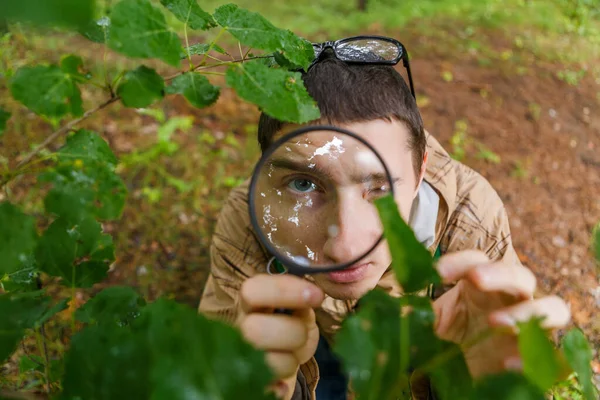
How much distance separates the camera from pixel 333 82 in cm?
218

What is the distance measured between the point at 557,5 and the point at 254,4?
7736 millimetres

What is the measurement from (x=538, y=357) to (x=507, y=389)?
0.10 meters

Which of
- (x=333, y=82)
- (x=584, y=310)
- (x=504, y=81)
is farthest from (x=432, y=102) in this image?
(x=333, y=82)

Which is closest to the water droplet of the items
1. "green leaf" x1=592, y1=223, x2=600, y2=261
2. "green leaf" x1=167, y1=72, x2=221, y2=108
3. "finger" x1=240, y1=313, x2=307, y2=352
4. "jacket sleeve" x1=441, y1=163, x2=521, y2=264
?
"finger" x1=240, y1=313, x2=307, y2=352

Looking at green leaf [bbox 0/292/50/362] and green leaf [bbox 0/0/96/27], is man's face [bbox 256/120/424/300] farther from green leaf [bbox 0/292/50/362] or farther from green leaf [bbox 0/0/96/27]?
green leaf [bbox 0/0/96/27]

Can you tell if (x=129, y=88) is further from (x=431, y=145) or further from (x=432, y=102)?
(x=432, y=102)

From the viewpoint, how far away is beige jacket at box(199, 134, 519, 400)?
2.66m

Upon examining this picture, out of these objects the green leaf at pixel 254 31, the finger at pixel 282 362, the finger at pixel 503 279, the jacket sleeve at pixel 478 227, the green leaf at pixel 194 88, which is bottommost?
the jacket sleeve at pixel 478 227

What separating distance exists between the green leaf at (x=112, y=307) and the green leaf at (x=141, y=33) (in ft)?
2.09

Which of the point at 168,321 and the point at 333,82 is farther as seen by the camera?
the point at 333,82

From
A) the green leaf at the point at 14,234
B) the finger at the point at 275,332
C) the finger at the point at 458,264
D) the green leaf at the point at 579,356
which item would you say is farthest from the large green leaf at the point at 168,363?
the finger at the point at 458,264

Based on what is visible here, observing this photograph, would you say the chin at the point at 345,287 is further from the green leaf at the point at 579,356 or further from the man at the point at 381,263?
the green leaf at the point at 579,356

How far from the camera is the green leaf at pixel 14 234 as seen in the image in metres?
0.93

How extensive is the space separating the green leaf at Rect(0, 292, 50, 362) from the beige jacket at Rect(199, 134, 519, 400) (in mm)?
1630
